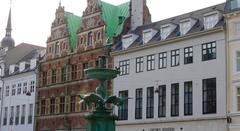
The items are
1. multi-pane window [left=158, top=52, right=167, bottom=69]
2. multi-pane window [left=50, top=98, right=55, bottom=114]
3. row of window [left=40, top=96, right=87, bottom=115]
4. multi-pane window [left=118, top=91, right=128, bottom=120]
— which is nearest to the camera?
multi-pane window [left=158, top=52, right=167, bottom=69]

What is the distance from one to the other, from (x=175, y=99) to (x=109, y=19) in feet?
47.4

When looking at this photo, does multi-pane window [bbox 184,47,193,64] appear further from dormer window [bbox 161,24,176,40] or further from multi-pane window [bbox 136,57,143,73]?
multi-pane window [bbox 136,57,143,73]

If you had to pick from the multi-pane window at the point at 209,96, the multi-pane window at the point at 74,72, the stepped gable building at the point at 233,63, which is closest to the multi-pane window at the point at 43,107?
the multi-pane window at the point at 74,72

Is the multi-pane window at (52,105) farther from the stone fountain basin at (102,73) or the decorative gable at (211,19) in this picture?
the stone fountain basin at (102,73)

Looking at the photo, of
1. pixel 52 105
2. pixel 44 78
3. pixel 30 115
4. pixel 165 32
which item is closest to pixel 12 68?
pixel 44 78

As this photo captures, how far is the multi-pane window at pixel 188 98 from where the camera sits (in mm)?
42312

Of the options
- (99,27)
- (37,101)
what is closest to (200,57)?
(99,27)

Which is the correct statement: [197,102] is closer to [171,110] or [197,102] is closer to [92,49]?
[171,110]

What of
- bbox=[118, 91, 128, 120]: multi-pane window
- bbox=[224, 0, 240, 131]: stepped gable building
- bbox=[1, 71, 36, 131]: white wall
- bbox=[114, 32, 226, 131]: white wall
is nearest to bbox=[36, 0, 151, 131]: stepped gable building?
bbox=[118, 91, 128, 120]: multi-pane window

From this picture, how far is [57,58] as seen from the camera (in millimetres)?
58250

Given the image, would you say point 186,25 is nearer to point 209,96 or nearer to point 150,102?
point 209,96

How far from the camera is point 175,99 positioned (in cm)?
4378

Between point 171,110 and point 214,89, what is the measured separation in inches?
193

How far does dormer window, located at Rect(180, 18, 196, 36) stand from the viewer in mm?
44094
